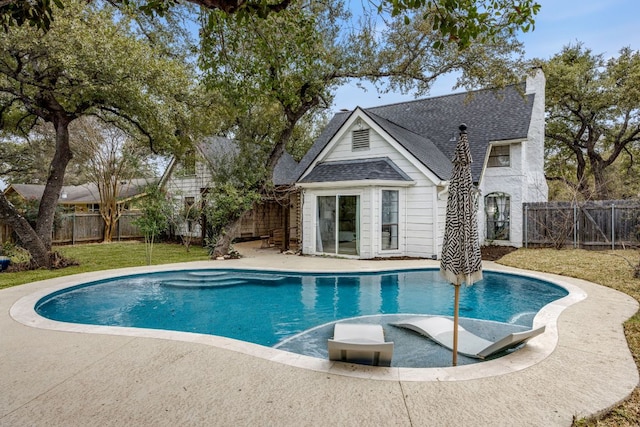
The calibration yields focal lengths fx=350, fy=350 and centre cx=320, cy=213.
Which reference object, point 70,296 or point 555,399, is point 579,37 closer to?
point 555,399

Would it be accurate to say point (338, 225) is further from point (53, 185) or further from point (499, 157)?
point (53, 185)

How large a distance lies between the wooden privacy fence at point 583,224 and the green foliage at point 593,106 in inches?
159

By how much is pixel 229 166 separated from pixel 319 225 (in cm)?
430

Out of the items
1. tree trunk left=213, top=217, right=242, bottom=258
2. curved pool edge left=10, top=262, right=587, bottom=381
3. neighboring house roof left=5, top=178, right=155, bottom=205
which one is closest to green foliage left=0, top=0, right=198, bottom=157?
tree trunk left=213, top=217, right=242, bottom=258

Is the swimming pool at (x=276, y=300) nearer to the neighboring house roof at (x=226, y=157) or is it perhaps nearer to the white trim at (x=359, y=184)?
the white trim at (x=359, y=184)

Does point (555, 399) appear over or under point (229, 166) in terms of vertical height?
under

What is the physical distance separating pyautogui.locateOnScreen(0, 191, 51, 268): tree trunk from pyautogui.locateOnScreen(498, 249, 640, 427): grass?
13150 millimetres

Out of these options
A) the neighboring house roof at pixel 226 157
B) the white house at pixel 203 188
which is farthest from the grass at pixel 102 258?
the neighboring house roof at pixel 226 157

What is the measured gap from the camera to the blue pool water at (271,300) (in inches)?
268

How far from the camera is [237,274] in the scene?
35.4 feet

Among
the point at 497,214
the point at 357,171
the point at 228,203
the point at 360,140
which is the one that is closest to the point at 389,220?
the point at 357,171

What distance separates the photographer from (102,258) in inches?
511

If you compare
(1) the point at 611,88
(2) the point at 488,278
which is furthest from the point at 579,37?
(2) the point at 488,278

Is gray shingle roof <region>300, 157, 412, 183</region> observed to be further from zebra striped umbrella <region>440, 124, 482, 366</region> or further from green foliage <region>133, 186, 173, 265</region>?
zebra striped umbrella <region>440, 124, 482, 366</region>
